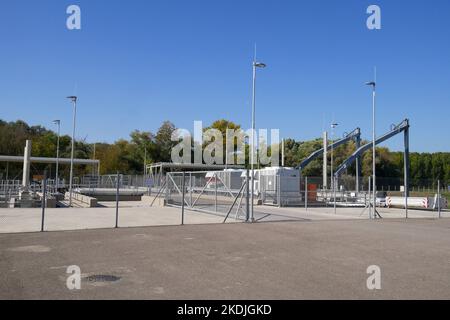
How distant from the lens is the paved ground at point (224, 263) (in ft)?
22.5

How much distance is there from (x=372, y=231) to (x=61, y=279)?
38.6 ft

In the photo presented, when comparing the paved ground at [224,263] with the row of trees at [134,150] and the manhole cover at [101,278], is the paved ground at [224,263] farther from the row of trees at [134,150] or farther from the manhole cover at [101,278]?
the row of trees at [134,150]

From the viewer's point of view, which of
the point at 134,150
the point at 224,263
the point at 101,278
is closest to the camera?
the point at 101,278

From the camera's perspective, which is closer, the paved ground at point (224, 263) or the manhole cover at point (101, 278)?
the paved ground at point (224, 263)

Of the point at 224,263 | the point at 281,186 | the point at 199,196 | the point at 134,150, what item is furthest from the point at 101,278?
the point at 134,150

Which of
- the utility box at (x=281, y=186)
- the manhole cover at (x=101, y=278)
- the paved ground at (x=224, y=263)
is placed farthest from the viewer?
the utility box at (x=281, y=186)

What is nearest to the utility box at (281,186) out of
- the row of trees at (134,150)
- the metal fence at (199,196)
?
the metal fence at (199,196)

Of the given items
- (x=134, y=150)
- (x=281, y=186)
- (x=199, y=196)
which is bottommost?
(x=199, y=196)

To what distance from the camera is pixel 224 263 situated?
9242mm

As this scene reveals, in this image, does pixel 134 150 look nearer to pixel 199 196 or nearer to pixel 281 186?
pixel 281 186

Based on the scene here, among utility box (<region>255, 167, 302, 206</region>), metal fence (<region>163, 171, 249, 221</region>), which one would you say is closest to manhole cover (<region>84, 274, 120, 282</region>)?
metal fence (<region>163, 171, 249, 221</region>)

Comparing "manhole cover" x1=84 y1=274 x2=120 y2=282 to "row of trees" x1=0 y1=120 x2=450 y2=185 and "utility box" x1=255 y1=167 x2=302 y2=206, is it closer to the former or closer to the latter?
"utility box" x1=255 y1=167 x2=302 y2=206

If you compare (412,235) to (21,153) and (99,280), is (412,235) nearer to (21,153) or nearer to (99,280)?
(99,280)

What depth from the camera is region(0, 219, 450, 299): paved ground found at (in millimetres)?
6855
